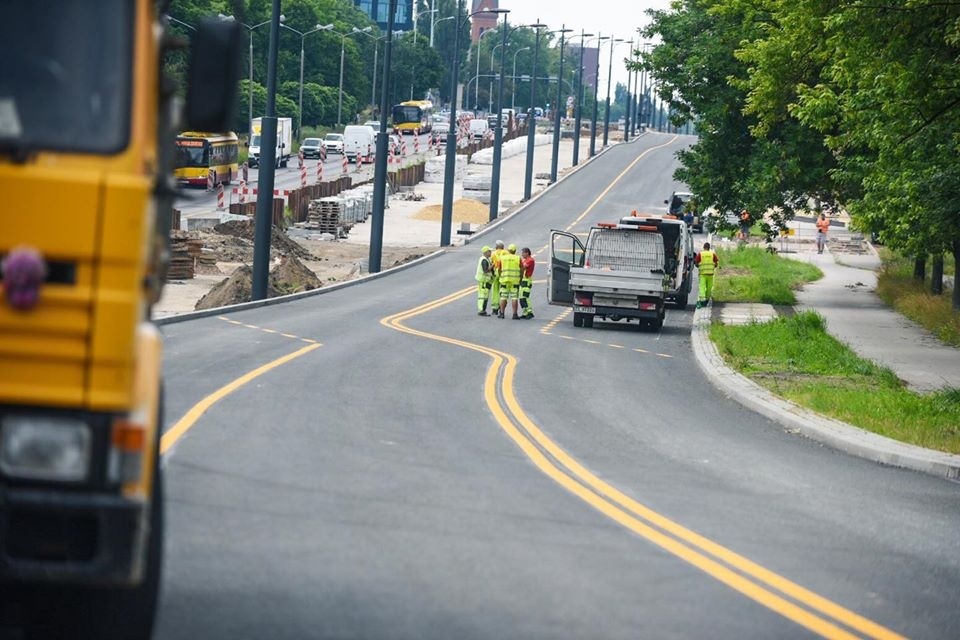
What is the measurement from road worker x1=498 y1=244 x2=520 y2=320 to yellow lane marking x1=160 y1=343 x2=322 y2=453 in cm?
1269

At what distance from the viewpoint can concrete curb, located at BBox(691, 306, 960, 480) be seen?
52.6 feet

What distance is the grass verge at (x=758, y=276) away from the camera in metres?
46.5

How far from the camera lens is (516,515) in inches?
450

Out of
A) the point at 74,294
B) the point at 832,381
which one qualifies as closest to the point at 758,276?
the point at 832,381

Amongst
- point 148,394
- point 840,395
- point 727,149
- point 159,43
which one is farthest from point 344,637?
point 727,149

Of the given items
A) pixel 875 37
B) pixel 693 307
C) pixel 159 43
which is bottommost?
pixel 693 307

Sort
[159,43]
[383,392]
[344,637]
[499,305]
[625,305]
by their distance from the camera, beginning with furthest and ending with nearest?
[499,305] < [625,305] < [383,392] < [344,637] < [159,43]

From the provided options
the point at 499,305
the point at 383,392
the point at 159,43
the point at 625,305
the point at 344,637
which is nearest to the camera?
the point at 159,43

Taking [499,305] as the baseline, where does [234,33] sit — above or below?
above

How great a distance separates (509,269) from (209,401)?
69.2 feet

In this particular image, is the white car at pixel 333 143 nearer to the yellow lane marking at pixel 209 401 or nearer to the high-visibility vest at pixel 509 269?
the high-visibility vest at pixel 509 269

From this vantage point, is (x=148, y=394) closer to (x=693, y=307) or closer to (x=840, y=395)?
(x=840, y=395)

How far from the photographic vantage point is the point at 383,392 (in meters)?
20.1

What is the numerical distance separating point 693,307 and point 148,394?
41.3 metres
